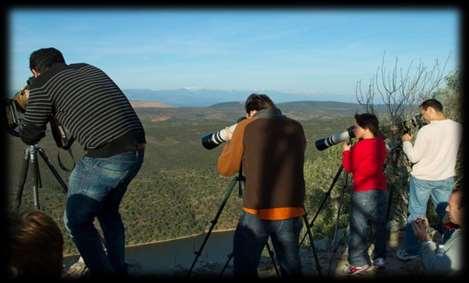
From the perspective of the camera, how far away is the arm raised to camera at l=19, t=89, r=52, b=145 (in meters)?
3.16

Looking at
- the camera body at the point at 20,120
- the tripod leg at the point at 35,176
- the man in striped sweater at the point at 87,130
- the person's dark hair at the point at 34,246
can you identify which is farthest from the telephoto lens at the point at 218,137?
the person's dark hair at the point at 34,246

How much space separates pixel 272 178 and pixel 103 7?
1655 millimetres

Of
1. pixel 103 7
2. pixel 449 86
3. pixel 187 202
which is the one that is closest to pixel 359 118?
pixel 103 7

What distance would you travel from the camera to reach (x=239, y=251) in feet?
10.5

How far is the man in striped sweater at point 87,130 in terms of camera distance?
3.16 metres

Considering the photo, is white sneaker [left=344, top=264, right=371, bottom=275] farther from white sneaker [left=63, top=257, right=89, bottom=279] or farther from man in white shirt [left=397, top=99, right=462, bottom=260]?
white sneaker [left=63, top=257, right=89, bottom=279]

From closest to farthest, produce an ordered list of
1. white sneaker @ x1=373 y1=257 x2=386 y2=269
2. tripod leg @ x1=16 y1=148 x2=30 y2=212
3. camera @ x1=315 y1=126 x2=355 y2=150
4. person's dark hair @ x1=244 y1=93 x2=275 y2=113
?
1. person's dark hair @ x1=244 y1=93 x2=275 y2=113
2. tripod leg @ x1=16 y1=148 x2=30 y2=212
3. camera @ x1=315 y1=126 x2=355 y2=150
4. white sneaker @ x1=373 y1=257 x2=386 y2=269

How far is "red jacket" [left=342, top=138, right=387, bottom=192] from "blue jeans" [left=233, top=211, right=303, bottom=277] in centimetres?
124

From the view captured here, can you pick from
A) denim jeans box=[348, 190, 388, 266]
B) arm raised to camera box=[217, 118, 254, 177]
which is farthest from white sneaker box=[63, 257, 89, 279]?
denim jeans box=[348, 190, 388, 266]

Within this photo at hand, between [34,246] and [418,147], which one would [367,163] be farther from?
[34,246]

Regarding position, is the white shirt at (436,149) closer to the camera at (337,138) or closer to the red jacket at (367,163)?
the red jacket at (367,163)

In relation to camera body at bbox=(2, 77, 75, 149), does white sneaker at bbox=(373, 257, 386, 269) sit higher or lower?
lower

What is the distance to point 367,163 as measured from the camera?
13.9ft
